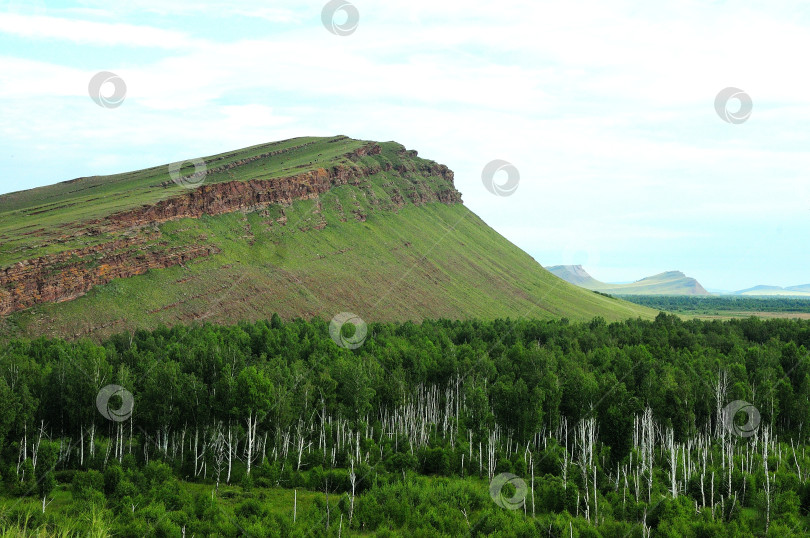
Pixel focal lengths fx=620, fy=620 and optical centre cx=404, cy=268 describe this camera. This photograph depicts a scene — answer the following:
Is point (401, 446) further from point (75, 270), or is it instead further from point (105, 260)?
point (105, 260)

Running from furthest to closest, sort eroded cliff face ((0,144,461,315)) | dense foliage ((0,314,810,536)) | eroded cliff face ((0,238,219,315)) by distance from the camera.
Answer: eroded cliff face ((0,144,461,315))
eroded cliff face ((0,238,219,315))
dense foliage ((0,314,810,536))

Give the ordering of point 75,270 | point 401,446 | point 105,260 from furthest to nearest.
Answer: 1. point 105,260
2. point 75,270
3. point 401,446

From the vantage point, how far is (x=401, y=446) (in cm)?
7719

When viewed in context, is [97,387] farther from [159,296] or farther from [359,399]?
[159,296]

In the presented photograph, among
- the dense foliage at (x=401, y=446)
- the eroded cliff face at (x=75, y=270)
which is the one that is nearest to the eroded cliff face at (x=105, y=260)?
the eroded cliff face at (x=75, y=270)

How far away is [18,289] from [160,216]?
181 ft

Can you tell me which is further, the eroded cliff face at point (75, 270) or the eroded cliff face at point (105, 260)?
the eroded cliff face at point (105, 260)

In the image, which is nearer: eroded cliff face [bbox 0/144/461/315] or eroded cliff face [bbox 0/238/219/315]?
eroded cliff face [bbox 0/238/219/315]

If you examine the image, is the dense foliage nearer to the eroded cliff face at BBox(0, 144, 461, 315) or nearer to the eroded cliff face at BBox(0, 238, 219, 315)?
the eroded cliff face at BBox(0, 238, 219, 315)

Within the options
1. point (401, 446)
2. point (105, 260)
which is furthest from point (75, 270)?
point (401, 446)

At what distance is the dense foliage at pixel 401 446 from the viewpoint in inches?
2035

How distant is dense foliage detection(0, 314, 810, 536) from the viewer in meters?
51.7

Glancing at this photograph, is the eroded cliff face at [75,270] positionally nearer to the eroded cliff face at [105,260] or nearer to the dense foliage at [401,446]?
the eroded cliff face at [105,260]

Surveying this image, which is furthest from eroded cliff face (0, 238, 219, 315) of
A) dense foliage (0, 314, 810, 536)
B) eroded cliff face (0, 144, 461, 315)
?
dense foliage (0, 314, 810, 536)
